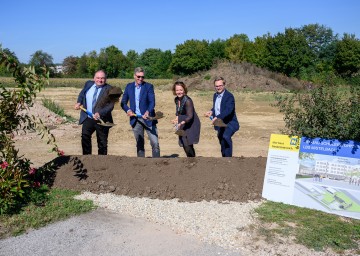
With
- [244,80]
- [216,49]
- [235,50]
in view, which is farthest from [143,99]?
[216,49]

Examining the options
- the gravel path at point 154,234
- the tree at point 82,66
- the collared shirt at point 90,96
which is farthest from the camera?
the tree at point 82,66

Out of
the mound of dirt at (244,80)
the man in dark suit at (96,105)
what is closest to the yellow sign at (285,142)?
the man in dark suit at (96,105)

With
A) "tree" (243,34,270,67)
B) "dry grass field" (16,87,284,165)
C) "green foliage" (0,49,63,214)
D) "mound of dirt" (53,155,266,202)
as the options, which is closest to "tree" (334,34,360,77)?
"tree" (243,34,270,67)

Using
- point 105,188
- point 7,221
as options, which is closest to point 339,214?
point 105,188

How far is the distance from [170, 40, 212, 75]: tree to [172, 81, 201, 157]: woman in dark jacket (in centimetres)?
6432

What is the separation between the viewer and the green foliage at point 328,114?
5344 mm

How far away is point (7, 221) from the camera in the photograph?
4.73 meters

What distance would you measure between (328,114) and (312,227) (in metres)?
1.66

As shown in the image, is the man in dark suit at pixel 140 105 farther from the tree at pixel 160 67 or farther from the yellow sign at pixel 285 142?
the tree at pixel 160 67

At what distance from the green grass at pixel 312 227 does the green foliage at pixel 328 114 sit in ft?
3.48

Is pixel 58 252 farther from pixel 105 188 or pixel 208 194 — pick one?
pixel 208 194

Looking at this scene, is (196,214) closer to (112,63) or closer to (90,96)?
(90,96)

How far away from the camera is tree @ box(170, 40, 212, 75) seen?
70.8m

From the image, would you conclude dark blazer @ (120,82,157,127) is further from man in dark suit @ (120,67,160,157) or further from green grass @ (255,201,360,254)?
green grass @ (255,201,360,254)
